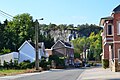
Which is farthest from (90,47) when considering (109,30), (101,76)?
(101,76)

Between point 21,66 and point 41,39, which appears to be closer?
point 21,66

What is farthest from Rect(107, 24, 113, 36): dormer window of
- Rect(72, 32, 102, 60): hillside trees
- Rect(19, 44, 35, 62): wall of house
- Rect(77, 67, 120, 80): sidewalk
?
Rect(72, 32, 102, 60): hillside trees

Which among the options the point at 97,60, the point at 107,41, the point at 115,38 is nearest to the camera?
the point at 115,38

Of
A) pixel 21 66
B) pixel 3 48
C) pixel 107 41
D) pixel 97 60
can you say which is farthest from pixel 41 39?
pixel 107 41

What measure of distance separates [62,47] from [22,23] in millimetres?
15457

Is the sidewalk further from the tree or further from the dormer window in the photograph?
the tree

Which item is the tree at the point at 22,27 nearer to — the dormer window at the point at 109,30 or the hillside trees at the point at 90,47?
the hillside trees at the point at 90,47

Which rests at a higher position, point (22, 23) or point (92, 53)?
point (22, 23)

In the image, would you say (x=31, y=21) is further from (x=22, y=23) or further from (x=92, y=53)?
(x=92, y=53)

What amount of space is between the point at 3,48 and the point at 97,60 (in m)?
58.9

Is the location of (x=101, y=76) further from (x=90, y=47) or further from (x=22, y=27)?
(x=90, y=47)

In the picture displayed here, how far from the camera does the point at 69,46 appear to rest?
125125mm

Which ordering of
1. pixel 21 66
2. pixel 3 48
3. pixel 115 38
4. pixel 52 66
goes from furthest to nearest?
pixel 3 48 < pixel 52 66 < pixel 21 66 < pixel 115 38

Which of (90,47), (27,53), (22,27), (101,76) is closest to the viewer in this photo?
(101,76)
